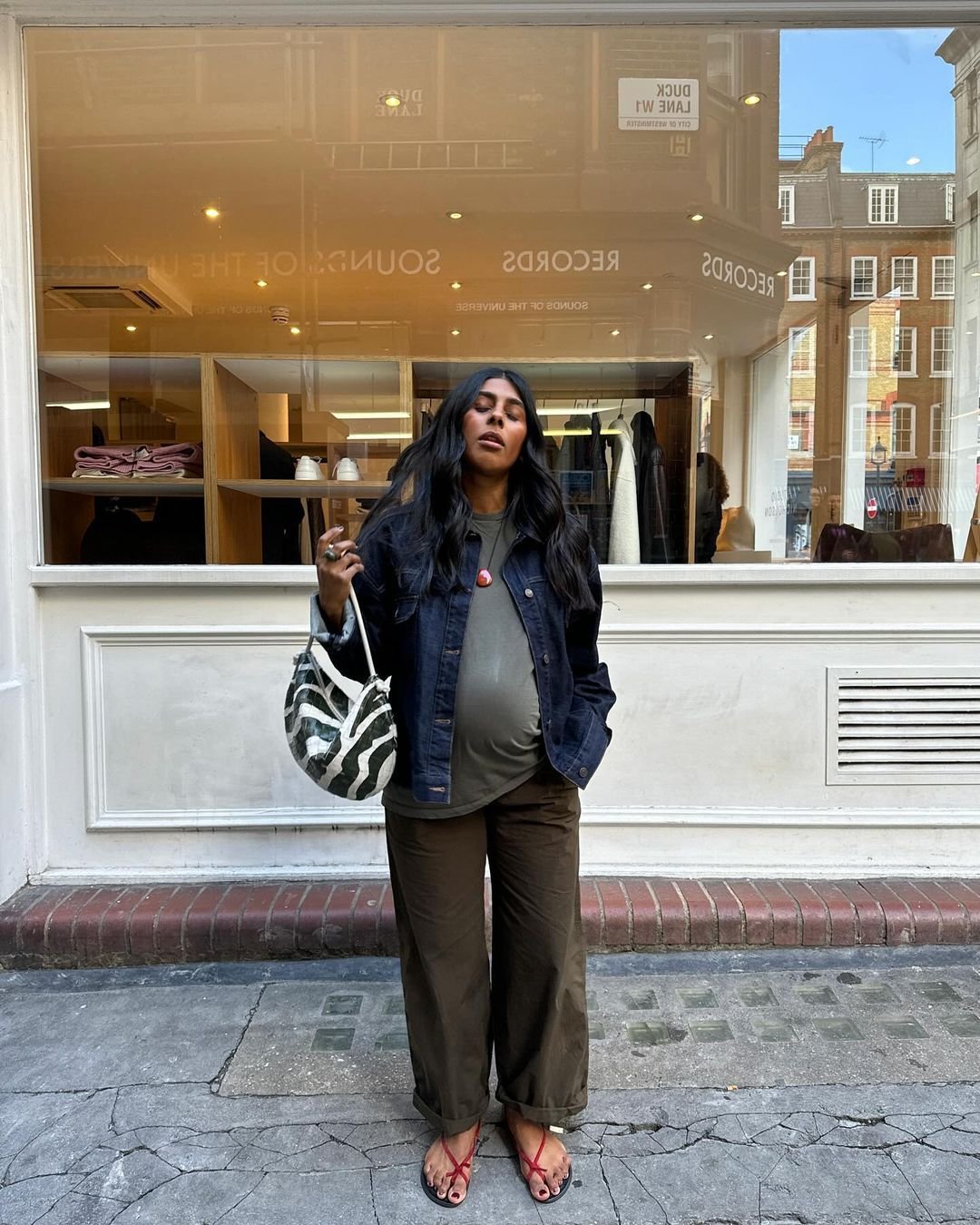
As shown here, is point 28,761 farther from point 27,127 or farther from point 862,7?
point 862,7

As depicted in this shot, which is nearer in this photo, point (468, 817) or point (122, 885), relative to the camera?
point (468, 817)

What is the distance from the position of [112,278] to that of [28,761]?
3.32 m

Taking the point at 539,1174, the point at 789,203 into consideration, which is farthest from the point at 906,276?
the point at 539,1174

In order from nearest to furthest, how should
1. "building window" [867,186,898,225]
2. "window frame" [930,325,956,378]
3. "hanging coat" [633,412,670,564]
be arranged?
"hanging coat" [633,412,670,564], "window frame" [930,325,956,378], "building window" [867,186,898,225]

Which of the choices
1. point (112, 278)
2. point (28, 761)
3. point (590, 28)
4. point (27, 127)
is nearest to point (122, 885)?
point (28, 761)

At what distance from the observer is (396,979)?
2959mm

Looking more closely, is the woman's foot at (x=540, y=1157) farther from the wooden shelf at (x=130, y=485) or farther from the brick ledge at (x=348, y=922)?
the wooden shelf at (x=130, y=485)

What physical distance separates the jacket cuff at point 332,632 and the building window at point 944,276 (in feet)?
14.1

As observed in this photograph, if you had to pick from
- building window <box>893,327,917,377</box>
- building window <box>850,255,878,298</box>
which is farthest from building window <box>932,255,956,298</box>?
building window <box>850,255,878,298</box>

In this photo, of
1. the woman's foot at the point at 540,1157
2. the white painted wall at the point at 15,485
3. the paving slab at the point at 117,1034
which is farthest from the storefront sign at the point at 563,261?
the woman's foot at the point at 540,1157

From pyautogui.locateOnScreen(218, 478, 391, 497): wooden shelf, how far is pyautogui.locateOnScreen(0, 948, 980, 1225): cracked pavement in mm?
2307

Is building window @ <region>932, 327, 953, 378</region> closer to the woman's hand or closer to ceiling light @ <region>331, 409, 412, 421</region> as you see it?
ceiling light @ <region>331, 409, 412, 421</region>

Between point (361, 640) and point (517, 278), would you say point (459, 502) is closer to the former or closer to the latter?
point (361, 640)

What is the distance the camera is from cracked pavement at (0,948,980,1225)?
1.93 m
